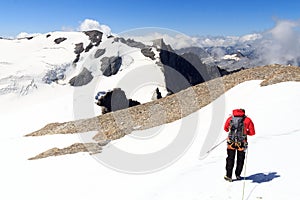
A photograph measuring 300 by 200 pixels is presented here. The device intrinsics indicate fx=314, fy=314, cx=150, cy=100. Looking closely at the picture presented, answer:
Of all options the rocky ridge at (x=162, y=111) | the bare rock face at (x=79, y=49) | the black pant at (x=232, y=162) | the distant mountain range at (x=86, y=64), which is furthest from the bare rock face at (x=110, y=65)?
the black pant at (x=232, y=162)

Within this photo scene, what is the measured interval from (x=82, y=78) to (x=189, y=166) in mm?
105937

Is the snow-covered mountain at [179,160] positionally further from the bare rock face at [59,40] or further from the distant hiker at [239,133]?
the bare rock face at [59,40]

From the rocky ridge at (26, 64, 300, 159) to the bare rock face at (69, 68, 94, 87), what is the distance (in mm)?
80840

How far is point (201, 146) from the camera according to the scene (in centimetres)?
1877

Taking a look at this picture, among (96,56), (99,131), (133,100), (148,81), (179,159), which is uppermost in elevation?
(96,56)

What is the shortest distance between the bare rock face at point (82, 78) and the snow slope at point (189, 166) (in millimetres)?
85385

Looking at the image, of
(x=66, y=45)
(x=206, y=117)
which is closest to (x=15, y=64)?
(x=66, y=45)

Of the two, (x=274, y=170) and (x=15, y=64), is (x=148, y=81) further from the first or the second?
(x=274, y=170)

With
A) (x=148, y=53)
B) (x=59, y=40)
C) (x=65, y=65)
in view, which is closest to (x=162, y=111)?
(x=65, y=65)

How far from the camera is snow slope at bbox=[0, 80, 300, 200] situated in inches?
445

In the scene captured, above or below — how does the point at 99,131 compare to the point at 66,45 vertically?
below

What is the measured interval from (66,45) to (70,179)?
128054 millimetres

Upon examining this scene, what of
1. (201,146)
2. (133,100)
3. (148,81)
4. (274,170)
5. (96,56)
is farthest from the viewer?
(96,56)

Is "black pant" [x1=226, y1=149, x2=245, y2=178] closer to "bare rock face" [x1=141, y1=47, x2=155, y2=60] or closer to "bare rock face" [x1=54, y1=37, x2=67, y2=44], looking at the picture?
"bare rock face" [x1=141, y1=47, x2=155, y2=60]
